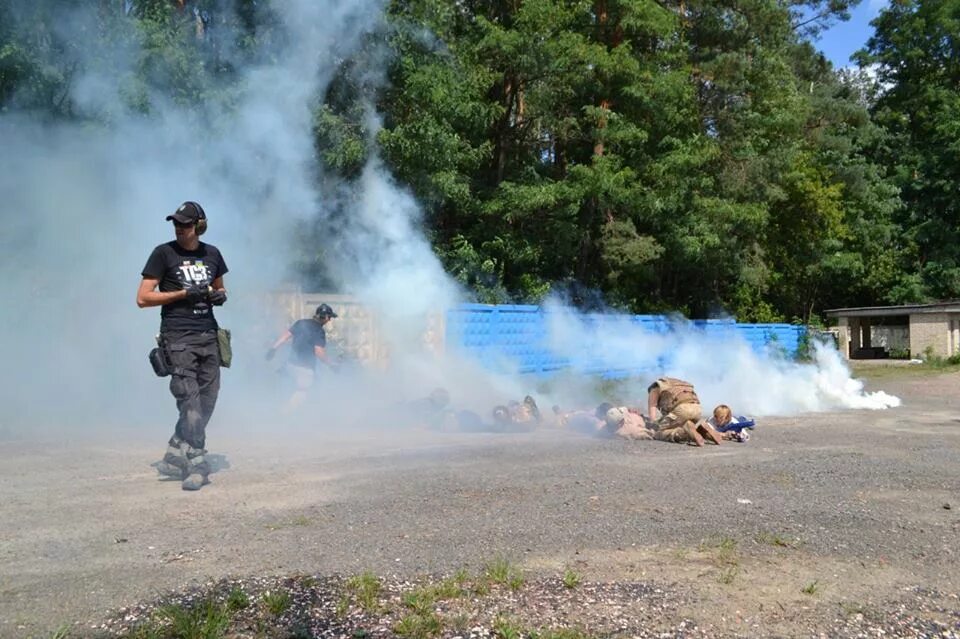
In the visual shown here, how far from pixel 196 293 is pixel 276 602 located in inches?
120

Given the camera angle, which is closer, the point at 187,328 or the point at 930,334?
the point at 187,328

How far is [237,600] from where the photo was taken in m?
3.53

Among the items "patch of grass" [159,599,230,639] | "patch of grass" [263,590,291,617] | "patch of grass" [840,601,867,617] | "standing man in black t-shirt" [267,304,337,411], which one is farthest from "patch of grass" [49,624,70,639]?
"standing man in black t-shirt" [267,304,337,411]

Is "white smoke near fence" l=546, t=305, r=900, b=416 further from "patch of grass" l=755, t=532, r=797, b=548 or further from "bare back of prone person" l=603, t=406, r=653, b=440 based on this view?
"patch of grass" l=755, t=532, r=797, b=548

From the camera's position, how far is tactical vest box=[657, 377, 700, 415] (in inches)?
344

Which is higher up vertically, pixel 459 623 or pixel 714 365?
pixel 714 365

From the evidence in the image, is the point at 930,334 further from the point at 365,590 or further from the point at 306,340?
the point at 365,590

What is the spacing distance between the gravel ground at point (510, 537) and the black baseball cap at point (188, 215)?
1.87m

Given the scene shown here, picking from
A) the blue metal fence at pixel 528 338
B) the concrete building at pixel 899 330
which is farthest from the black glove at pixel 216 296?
the concrete building at pixel 899 330

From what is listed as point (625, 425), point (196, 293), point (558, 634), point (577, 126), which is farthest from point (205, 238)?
point (577, 126)

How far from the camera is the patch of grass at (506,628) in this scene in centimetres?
331

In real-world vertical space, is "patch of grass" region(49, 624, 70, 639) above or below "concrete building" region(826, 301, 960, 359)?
below

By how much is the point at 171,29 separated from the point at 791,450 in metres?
9.86

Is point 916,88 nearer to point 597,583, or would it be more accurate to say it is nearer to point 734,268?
point 734,268
